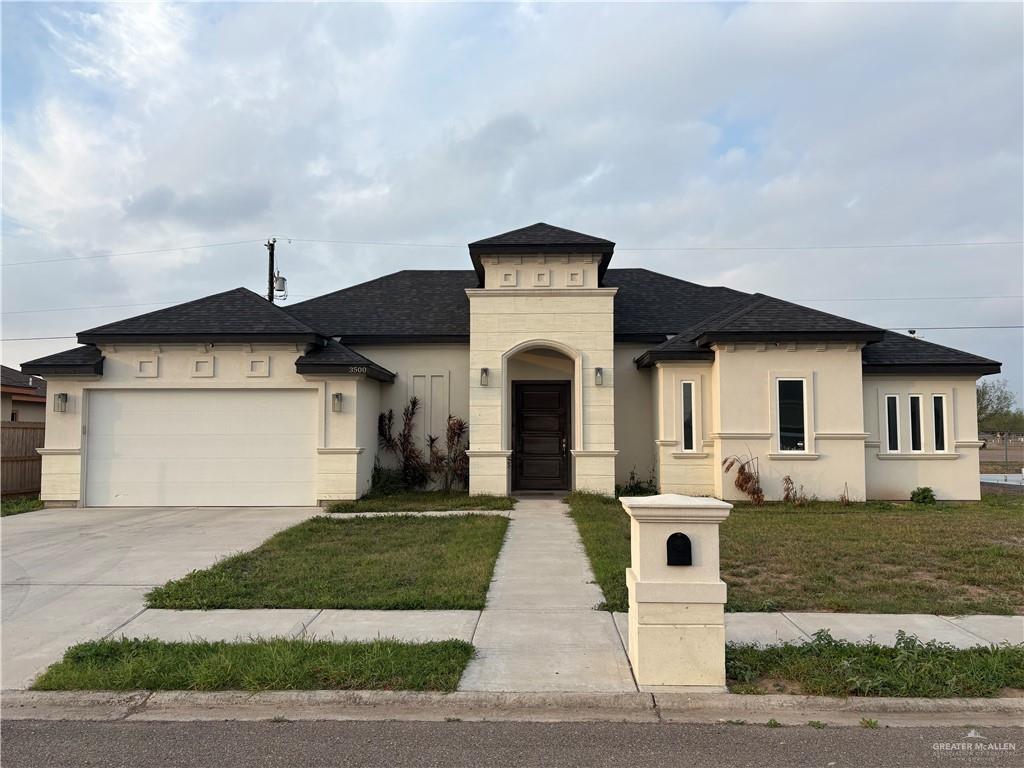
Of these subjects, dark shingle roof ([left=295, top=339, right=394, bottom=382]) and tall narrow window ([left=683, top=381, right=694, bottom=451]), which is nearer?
dark shingle roof ([left=295, top=339, right=394, bottom=382])

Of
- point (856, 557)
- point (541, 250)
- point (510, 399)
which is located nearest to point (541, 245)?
point (541, 250)

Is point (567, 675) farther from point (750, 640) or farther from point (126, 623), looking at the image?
point (126, 623)

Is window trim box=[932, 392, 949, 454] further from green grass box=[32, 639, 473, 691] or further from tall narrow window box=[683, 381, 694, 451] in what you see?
green grass box=[32, 639, 473, 691]

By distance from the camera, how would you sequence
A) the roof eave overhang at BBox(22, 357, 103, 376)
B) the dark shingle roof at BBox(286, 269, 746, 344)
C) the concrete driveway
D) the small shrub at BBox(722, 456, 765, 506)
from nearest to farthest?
the concrete driveway, the roof eave overhang at BBox(22, 357, 103, 376), the small shrub at BBox(722, 456, 765, 506), the dark shingle roof at BBox(286, 269, 746, 344)

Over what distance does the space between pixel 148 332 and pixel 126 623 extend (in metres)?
8.06

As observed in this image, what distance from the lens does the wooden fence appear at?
1340 centimetres

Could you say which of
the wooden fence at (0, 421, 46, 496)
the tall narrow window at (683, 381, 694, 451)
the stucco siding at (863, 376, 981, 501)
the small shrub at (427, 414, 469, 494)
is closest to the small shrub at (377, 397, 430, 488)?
the small shrub at (427, 414, 469, 494)

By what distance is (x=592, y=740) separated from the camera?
3.62 metres

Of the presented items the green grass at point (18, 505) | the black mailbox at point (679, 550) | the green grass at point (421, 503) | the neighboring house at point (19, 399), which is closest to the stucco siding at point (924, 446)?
the green grass at point (421, 503)

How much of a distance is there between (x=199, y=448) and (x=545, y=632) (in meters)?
9.43

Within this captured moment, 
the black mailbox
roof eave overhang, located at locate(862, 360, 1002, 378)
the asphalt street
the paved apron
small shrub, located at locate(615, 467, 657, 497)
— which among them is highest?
roof eave overhang, located at locate(862, 360, 1002, 378)

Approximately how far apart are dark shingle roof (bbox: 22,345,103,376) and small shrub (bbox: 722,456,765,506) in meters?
12.3

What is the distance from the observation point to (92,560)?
7801 millimetres

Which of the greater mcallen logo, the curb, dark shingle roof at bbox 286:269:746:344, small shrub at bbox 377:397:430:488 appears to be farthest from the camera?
dark shingle roof at bbox 286:269:746:344
